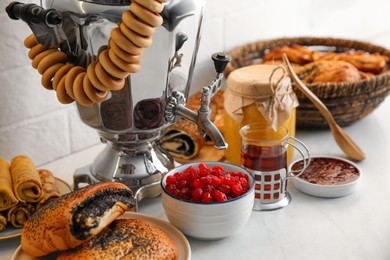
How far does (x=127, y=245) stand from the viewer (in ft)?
2.73

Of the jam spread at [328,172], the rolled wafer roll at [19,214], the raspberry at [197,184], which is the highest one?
the raspberry at [197,184]

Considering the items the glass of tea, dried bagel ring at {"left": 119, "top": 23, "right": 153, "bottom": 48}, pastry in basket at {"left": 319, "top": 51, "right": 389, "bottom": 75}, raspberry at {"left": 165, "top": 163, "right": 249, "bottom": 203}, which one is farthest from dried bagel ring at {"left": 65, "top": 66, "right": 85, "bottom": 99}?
pastry in basket at {"left": 319, "top": 51, "right": 389, "bottom": 75}

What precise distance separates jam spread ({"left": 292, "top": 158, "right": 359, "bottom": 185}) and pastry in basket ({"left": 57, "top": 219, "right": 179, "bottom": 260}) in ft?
1.18

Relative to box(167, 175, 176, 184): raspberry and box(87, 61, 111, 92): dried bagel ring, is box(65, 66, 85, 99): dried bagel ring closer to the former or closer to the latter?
box(87, 61, 111, 92): dried bagel ring

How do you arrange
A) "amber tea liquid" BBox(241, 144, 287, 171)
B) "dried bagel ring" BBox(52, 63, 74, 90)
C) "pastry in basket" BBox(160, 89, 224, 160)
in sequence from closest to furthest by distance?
"dried bagel ring" BBox(52, 63, 74, 90) < "amber tea liquid" BBox(241, 144, 287, 171) < "pastry in basket" BBox(160, 89, 224, 160)

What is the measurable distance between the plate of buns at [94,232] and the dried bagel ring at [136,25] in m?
0.21

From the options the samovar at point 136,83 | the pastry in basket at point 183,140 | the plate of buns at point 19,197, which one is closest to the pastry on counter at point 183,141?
the pastry in basket at point 183,140

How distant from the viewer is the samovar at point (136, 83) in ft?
2.96

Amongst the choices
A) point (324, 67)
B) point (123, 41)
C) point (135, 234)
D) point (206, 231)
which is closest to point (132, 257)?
point (135, 234)

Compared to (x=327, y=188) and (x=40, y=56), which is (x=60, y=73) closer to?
(x=40, y=56)

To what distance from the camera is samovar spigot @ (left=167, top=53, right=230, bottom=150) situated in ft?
3.20

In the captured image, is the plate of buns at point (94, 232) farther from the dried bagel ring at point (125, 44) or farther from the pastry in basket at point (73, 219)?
the dried bagel ring at point (125, 44)

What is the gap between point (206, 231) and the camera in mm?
948

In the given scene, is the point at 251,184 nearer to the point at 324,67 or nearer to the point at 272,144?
the point at 272,144
